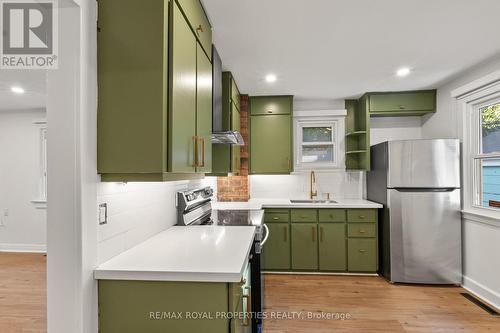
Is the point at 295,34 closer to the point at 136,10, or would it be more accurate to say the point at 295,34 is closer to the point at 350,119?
the point at 136,10

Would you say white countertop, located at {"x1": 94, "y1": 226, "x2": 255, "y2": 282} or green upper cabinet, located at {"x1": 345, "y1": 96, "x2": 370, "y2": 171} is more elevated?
green upper cabinet, located at {"x1": 345, "y1": 96, "x2": 370, "y2": 171}

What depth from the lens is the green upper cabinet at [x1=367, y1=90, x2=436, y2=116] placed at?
3.72 meters

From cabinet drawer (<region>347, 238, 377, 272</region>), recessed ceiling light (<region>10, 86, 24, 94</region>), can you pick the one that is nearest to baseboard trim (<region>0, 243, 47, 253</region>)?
recessed ceiling light (<region>10, 86, 24, 94</region>)

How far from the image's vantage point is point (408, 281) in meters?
3.25

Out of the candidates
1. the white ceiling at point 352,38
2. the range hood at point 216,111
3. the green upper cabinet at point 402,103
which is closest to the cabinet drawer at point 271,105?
the white ceiling at point 352,38

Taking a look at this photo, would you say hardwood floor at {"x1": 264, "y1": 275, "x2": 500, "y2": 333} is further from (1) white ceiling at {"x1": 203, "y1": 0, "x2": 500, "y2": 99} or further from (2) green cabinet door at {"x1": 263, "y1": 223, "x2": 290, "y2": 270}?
(1) white ceiling at {"x1": 203, "y1": 0, "x2": 500, "y2": 99}

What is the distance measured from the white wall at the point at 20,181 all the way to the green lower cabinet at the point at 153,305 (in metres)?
4.41

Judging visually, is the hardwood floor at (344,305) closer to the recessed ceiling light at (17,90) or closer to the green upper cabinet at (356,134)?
the green upper cabinet at (356,134)

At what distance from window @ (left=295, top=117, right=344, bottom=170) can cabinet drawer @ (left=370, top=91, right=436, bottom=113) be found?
1.84 ft

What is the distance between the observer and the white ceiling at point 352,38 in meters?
1.86

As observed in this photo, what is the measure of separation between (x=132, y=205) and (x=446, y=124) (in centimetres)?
372

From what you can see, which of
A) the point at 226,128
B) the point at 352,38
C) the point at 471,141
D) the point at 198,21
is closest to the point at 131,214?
the point at 198,21

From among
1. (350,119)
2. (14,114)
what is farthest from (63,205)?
(14,114)

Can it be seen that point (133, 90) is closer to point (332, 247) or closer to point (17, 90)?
point (332, 247)
